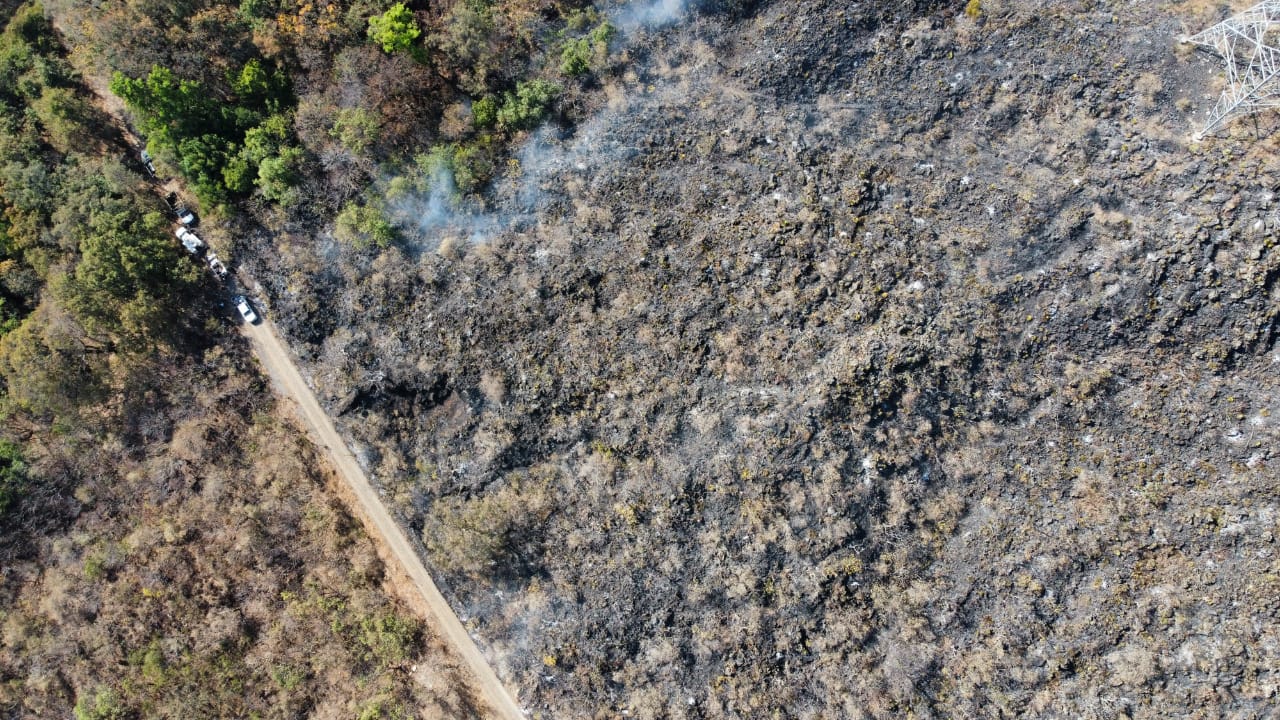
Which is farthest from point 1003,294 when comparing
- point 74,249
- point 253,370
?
point 74,249

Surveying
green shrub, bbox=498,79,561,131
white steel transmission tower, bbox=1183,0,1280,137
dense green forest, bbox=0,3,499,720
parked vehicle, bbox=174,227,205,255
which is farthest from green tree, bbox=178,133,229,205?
white steel transmission tower, bbox=1183,0,1280,137

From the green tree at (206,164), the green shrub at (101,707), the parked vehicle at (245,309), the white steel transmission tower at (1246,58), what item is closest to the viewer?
the white steel transmission tower at (1246,58)

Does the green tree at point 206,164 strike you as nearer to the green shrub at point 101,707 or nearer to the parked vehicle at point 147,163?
the parked vehicle at point 147,163

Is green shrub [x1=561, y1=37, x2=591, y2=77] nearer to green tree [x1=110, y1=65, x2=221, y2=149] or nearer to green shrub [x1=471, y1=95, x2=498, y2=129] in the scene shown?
green shrub [x1=471, y1=95, x2=498, y2=129]

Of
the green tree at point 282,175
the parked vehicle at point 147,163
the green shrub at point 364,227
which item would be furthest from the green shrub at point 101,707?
the parked vehicle at point 147,163

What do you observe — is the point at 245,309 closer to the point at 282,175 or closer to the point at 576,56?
the point at 282,175

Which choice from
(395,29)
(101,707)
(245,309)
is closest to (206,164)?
(245,309)
